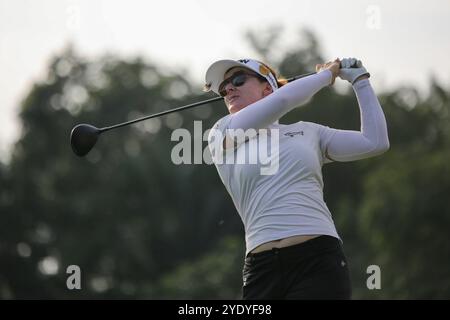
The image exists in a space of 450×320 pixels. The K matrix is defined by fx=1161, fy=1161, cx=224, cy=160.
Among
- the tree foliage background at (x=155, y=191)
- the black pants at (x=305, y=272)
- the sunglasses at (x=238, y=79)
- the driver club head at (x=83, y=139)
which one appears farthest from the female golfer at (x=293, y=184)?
the tree foliage background at (x=155, y=191)

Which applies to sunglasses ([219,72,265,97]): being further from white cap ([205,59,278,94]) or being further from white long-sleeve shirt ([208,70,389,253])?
white long-sleeve shirt ([208,70,389,253])

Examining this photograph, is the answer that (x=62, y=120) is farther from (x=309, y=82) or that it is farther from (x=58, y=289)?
(x=309, y=82)

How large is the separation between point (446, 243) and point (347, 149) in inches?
1121

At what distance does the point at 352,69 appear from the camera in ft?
20.3

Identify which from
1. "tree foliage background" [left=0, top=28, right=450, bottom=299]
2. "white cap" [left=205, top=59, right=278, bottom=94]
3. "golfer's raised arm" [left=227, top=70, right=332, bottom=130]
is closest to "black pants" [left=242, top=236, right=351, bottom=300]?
"golfer's raised arm" [left=227, top=70, right=332, bottom=130]

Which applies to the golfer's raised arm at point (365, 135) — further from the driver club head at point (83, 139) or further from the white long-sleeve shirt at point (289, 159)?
the driver club head at point (83, 139)

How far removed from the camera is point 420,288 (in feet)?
96.3

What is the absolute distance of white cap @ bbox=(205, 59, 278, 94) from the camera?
6.38 metres

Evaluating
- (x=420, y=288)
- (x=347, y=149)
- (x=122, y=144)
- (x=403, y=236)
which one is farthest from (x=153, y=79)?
(x=347, y=149)

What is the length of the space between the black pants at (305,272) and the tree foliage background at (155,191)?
93.9 ft

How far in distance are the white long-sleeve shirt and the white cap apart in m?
0.39

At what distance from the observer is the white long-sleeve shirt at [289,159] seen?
230 inches

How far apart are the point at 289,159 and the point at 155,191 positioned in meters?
44.4

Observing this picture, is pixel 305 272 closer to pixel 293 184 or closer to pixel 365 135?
pixel 293 184
